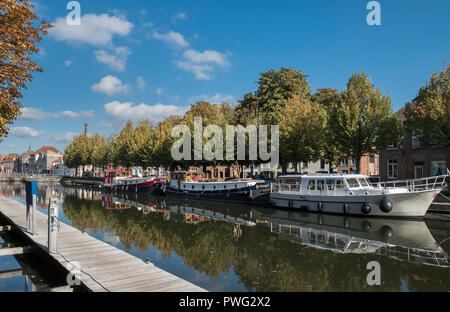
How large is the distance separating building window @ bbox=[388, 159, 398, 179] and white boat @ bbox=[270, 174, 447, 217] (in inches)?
491

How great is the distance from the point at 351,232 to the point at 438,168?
23.3 m

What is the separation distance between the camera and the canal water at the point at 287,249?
466 inches

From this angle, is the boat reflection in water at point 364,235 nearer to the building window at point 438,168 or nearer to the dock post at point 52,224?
the dock post at point 52,224

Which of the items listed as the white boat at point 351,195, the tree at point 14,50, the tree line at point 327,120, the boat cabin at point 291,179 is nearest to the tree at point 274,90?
the tree line at point 327,120

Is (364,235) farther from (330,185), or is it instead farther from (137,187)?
(137,187)

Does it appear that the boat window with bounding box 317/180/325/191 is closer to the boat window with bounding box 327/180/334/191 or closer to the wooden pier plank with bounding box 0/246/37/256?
the boat window with bounding box 327/180/334/191

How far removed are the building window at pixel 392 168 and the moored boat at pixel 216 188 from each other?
55.9 feet

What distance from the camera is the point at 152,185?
54781 mm

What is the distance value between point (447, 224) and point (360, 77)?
67.8ft

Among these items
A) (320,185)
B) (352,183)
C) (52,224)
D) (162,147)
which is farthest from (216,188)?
(52,224)

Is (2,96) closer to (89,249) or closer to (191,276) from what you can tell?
(89,249)

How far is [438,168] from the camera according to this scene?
36812 millimetres

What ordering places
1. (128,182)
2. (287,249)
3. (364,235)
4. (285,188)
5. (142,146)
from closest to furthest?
(287,249), (364,235), (285,188), (128,182), (142,146)
